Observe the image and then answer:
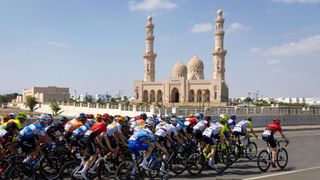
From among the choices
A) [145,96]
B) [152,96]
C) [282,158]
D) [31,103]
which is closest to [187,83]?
[152,96]

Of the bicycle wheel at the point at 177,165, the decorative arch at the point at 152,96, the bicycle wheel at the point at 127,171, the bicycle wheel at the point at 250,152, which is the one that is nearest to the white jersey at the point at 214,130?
the bicycle wheel at the point at 177,165

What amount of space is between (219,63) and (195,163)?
83.9 metres

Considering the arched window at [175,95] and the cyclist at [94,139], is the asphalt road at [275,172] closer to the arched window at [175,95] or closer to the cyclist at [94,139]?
the cyclist at [94,139]

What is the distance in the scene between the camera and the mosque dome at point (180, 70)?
107 metres

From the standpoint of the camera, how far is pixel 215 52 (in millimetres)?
92062

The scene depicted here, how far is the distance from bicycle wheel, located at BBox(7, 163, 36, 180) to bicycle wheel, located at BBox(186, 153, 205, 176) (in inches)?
170

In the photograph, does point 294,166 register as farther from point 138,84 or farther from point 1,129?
point 138,84

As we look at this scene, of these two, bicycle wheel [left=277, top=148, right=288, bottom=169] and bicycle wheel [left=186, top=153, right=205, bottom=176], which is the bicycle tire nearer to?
bicycle wheel [left=186, top=153, right=205, bottom=176]

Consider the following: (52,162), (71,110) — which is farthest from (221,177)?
(71,110)

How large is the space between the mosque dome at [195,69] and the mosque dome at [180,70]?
1591mm

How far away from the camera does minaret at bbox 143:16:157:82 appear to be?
330ft

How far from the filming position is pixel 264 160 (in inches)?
426

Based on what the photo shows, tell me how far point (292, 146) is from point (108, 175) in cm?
1145

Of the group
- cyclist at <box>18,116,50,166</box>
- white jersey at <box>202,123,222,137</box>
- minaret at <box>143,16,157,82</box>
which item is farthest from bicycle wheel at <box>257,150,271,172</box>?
minaret at <box>143,16,157,82</box>
